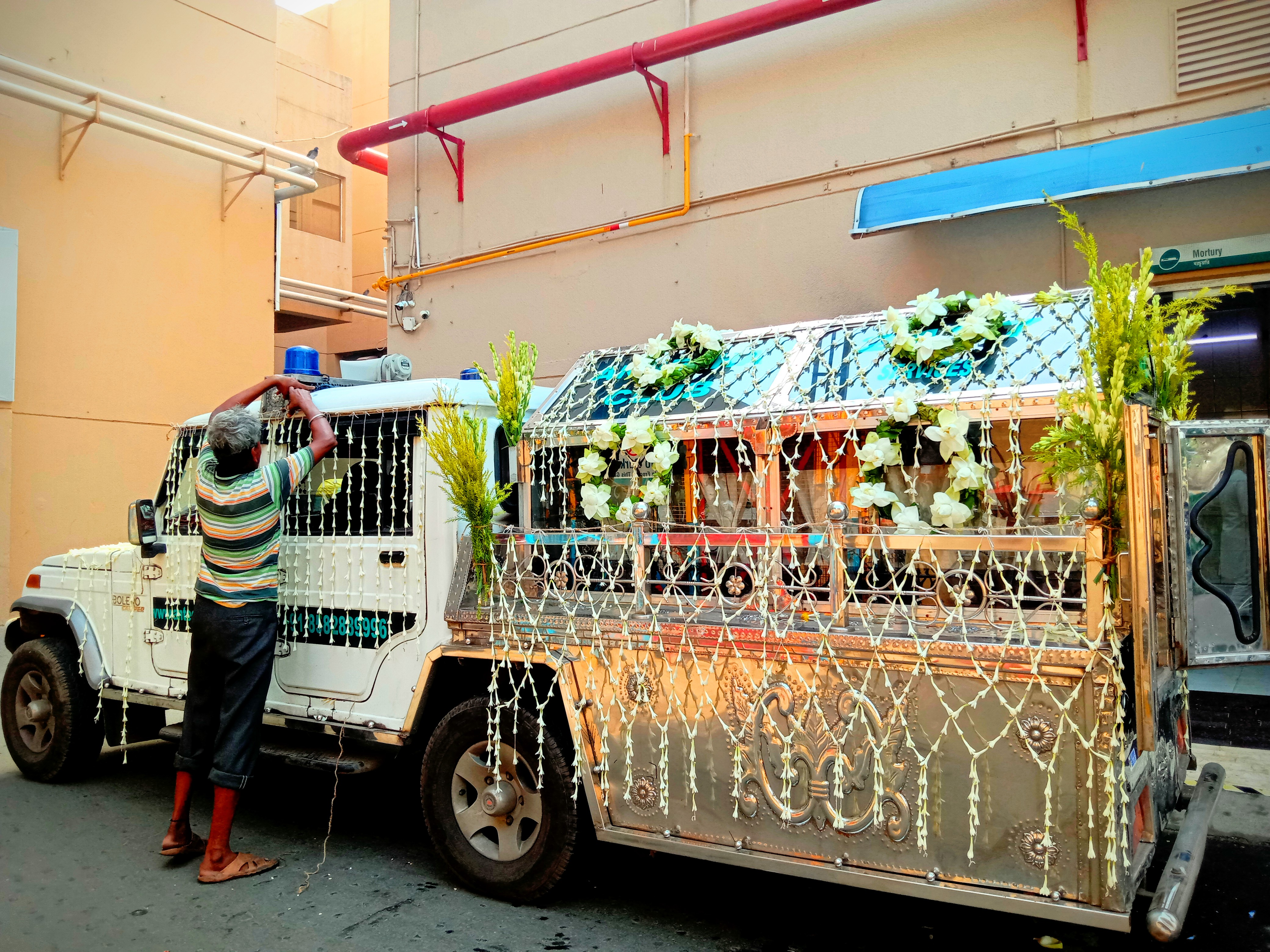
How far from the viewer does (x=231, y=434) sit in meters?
4.02

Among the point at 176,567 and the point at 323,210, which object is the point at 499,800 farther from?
the point at 323,210

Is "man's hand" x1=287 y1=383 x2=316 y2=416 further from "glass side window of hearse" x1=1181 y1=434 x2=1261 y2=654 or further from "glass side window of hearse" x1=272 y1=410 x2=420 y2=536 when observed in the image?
"glass side window of hearse" x1=1181 y1=434 x2=1261 y2=654

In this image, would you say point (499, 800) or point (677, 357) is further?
point (677, 357)

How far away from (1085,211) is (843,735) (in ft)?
16.5

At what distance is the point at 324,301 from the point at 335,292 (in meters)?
0.31

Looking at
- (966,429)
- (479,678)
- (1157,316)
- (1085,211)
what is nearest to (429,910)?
(479,678)

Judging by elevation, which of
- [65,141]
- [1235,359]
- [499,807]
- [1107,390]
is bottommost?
[499,807]

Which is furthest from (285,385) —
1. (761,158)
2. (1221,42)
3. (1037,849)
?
(1221,42)

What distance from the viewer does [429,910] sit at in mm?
3631

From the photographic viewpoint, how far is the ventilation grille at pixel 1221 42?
232 inches

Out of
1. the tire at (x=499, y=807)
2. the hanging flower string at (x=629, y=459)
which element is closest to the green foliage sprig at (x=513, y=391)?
the hanging flower string at (x=629, y=459)

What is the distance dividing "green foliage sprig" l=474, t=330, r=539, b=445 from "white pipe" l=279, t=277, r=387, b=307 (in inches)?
414

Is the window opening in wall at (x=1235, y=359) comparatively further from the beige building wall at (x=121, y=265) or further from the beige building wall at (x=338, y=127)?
the beige building wall at (x=338, y=127)

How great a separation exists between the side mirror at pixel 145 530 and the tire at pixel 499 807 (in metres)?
2.09
